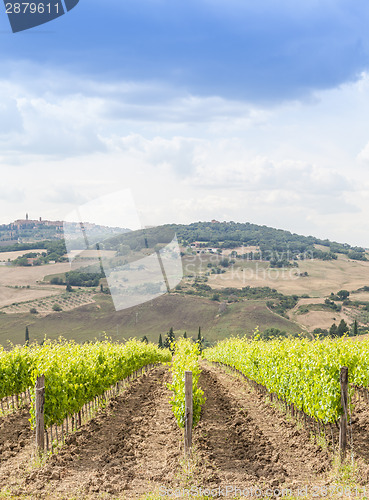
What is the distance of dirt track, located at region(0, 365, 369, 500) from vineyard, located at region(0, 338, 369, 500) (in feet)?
0.08

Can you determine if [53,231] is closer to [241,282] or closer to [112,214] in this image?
[241,282]

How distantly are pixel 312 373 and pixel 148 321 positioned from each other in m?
110

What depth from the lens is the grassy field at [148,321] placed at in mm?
104438

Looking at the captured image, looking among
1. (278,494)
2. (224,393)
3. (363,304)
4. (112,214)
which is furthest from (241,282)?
(278,494)

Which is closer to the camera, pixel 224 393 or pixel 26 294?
pixel 224 393

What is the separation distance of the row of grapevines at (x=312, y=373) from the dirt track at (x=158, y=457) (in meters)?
0.82

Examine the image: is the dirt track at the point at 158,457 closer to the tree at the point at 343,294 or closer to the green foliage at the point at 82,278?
the green foliage at the point at 82,278

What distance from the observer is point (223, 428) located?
1253 cm

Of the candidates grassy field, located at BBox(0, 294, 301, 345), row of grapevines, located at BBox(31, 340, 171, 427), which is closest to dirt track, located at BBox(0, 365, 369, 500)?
row of grapevines, located at BBox(31, 340, 171, 427)

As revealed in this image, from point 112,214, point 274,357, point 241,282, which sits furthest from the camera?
point 241,282

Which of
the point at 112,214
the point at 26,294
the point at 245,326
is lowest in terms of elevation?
the point at 245,326

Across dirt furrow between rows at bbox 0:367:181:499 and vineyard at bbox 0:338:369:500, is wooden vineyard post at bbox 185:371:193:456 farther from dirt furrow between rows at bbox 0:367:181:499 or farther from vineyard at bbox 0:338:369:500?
dirt furrow between rows at bbox 0:367:181:499

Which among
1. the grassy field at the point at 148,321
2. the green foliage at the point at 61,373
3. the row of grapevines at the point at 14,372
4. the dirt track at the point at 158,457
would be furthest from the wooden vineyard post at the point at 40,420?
the grassy field at the point at 148,321

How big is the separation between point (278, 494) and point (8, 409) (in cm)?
1018
